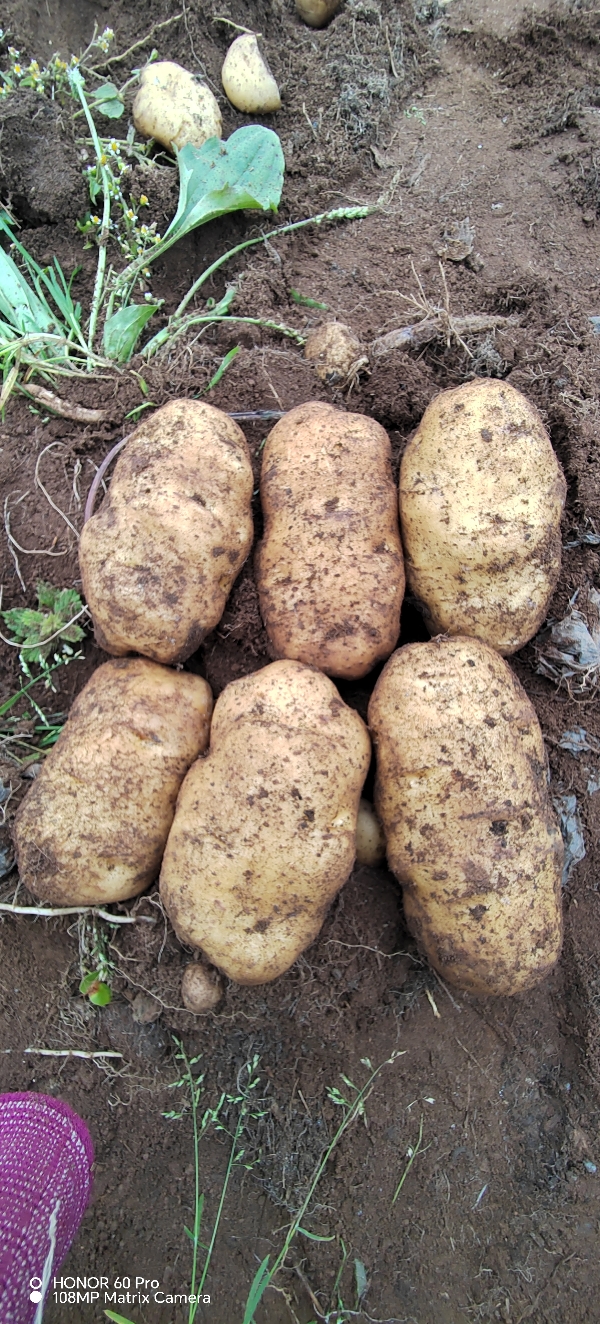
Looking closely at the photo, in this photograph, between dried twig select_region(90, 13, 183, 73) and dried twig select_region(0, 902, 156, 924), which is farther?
dried twig select_region(90, 13, 183, 73)

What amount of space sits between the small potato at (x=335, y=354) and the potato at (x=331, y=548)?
27cm

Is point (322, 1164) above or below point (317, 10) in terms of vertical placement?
below

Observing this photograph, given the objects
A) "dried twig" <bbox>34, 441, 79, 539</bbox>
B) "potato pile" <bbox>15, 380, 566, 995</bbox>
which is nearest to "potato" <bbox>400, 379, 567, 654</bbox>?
"potato pile" <bbox>15, 380, 566, 995</bbox>

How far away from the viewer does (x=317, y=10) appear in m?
2.77

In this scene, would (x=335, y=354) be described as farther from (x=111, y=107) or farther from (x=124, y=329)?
(x=111, y=107)

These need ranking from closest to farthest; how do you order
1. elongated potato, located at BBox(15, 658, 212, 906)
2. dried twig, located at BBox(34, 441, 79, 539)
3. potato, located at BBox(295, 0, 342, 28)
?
1. elongated potato, located at BBox(15, 658, 212, 906)
2. dried twig, located at BBox(34, 441, 79, 539)
3. potato, located at BBox(295, 0, 342, 28)

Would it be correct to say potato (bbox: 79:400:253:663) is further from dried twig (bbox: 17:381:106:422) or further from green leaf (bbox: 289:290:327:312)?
green leaf (bbox: 289:290:327:312)

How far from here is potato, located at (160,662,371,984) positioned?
1.52 m

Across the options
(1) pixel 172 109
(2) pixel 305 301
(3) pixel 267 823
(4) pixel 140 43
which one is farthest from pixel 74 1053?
(4) pixel 140 43

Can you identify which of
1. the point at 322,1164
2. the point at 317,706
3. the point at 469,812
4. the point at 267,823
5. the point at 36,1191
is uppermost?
the point at 317,706

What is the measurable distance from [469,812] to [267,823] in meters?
0.44

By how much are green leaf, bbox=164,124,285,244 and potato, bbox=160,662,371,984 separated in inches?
63.2

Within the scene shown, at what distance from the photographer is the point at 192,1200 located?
1.80 metres

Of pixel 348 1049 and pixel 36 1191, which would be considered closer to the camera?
pixel 36 1191
